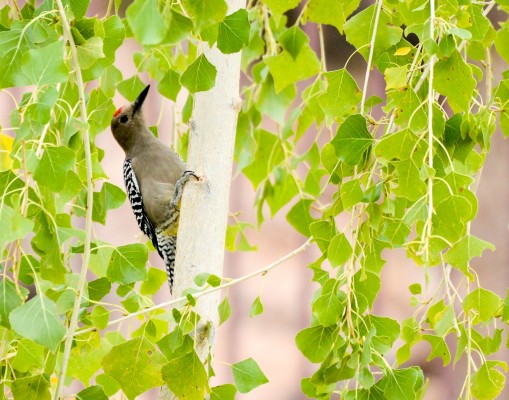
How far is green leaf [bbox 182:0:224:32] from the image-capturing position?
2.45 feet

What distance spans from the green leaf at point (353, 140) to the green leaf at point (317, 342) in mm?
214

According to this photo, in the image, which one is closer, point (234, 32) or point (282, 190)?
point (234, 32)

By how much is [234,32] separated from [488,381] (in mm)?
527

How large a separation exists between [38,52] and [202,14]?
174 millimetres

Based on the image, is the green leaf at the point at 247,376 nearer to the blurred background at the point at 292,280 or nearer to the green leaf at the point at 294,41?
the green leaf at the point at 294,41

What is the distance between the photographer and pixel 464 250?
0.92m

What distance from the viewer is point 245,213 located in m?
2.46

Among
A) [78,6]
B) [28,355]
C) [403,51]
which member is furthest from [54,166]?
[403,51]

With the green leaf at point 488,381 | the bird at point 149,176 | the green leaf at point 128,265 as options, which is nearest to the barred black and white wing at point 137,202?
the bird at point 149,176

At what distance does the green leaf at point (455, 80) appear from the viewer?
3.02 ft

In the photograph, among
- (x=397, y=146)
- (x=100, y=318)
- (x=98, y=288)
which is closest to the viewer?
(x=397, y=146)

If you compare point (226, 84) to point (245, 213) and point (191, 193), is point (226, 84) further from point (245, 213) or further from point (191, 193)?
point (245, 213)

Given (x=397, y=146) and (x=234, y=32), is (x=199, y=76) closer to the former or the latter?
(x=234, y=32)

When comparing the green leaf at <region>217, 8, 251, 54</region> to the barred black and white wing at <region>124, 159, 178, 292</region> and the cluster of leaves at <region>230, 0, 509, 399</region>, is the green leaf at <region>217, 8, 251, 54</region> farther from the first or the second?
the barred black and white wing at <region>124, 159, 178, 292</region>
